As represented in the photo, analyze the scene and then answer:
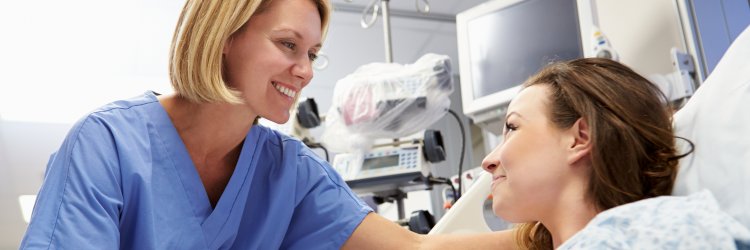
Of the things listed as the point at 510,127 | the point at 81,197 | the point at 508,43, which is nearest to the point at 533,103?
the point at 510,127

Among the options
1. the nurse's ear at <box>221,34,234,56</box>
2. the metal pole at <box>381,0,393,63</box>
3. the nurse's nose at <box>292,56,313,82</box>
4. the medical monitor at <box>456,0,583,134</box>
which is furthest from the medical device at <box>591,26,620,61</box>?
the nurse's ear at <box>221,34,234,56</box>

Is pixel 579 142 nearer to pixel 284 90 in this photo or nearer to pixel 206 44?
pixel 284 90

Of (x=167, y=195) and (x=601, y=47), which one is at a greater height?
(x=601, y=47)

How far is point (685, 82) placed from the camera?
2.00 metres

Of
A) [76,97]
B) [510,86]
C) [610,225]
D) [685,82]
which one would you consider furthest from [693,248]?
[76,97]

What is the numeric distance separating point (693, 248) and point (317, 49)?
2.85 ft

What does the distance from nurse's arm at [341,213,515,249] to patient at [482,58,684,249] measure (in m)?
0.18

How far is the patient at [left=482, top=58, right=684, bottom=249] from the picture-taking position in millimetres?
1009

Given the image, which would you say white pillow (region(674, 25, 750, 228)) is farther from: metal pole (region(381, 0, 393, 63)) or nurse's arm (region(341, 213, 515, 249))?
metal pole (region(381, 0, 393, 63))

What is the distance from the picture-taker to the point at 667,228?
0.76m

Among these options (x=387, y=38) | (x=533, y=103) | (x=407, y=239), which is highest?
(x=387, y=38)

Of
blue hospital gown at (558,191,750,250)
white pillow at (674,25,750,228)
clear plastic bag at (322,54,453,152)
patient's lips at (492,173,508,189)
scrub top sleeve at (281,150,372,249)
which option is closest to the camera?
blue hospital gown at (558,191,750,250)

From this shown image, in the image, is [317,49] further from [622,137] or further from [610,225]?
[610,225]

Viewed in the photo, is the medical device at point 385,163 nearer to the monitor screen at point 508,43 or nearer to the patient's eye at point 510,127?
the monitor screen at point 508,43
